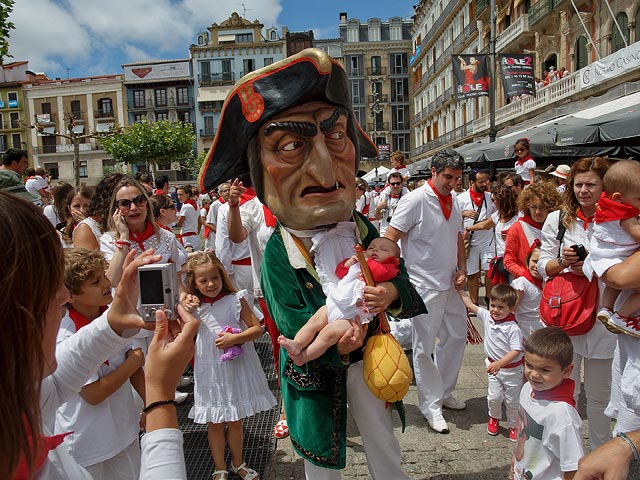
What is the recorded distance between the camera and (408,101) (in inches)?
1866

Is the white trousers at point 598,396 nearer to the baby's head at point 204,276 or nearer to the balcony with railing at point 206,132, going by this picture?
the baby's head at point 204,276

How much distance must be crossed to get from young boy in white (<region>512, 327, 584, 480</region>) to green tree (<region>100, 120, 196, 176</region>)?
31.8 m

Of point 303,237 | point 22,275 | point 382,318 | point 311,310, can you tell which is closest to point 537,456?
point 382,318

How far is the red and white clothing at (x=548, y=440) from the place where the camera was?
2.08m

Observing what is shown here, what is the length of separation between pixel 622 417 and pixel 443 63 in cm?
3721

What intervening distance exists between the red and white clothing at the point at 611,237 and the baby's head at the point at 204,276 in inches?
84.1

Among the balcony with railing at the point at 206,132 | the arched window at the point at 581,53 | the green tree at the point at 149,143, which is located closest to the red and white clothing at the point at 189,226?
the arched window at the point at 581,53

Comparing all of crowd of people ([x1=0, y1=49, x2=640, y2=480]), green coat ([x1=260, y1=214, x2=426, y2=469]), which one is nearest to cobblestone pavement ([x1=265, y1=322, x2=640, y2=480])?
crowd of people ([x1=0, y1=49, x2=640, y2=480])

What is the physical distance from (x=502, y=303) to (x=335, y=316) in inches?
72.6

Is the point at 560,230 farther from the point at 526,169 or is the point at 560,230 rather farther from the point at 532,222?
the point at 526,169

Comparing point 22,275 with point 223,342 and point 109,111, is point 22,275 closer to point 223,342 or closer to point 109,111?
point 223,342

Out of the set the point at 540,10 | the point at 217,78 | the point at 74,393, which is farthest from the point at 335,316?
the point at 217,78

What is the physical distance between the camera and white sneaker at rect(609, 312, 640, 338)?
2.23 metres

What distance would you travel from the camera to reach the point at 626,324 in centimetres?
226
